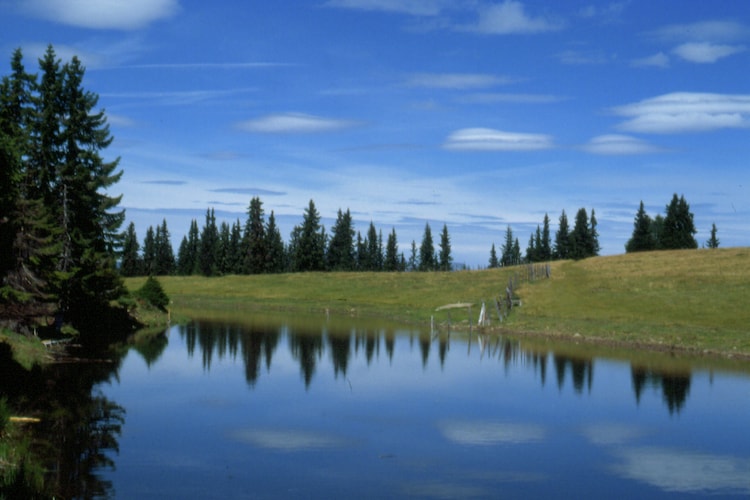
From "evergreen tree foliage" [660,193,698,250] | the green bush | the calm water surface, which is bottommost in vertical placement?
the calm water surface

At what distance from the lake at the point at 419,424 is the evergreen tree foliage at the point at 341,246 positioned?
406 ft

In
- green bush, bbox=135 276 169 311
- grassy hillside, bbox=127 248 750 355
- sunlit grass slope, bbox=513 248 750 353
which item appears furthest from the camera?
green bush, bbox=135 276 169 311

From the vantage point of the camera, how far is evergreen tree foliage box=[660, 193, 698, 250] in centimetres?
15150

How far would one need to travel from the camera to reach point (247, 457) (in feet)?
67.9

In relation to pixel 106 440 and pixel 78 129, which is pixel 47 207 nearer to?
pixel 78 129

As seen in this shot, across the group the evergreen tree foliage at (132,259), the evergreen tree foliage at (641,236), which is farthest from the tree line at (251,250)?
the evergreen tree foliage at (641,236)

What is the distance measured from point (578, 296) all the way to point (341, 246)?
10563 cm

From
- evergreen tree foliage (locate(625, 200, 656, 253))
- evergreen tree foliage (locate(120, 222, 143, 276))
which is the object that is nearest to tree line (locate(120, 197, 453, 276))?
evergreen tree foliage (locate(120, 222, 143, 276))

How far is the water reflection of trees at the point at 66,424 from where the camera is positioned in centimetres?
1697

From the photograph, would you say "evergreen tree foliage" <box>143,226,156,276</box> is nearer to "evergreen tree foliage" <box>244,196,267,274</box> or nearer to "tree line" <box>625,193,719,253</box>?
"evergreen tree foliage" <box>244,196,267,274</box>

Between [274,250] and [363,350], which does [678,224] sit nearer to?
[274,250]

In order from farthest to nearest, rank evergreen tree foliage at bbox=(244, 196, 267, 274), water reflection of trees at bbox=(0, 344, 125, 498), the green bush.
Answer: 1. evergreen tree foliage at bbox=(244, 196, 267, 274)
2. the green bush
3. water reflection of trees at bbox=(0, 344, 125, 498)

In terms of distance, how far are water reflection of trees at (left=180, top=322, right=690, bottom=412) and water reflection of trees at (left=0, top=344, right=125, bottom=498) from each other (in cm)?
741

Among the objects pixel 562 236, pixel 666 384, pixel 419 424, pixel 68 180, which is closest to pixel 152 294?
pixel 68 180
